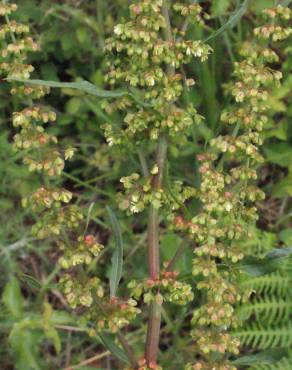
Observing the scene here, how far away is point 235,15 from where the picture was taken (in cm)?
169

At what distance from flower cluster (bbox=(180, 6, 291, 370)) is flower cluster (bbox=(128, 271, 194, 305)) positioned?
0.05 m

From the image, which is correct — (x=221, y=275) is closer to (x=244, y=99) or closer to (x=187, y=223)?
(x=187, y=223)

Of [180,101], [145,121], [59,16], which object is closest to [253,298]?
[180,101]

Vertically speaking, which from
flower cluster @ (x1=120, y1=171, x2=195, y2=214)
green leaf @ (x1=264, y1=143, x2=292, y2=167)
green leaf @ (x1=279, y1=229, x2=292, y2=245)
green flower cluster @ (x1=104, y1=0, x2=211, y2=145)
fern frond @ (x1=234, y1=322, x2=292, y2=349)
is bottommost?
fern frond @ (x1=234, y1=322, x2=292, y2=349)

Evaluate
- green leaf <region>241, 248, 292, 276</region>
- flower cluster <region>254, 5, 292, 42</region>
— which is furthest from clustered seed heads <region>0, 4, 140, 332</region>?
flower cluster <region>254, 5, 292, 42</region>

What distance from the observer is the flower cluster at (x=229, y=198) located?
5.24ft

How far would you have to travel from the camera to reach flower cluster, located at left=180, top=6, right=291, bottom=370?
5.24 ft

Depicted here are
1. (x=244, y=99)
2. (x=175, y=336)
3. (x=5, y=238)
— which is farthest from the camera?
(x=5, y=238)

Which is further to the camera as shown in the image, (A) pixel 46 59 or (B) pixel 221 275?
(A) pixel 46 59

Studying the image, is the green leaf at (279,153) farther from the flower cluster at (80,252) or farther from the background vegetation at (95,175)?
the flower cluster at (80,252)

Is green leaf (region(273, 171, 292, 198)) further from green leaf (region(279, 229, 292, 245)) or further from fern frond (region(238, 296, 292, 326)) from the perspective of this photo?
fern frond (region(238, 296, 292, 326))

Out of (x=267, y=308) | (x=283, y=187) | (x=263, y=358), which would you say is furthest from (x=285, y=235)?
(x=263, y=358)

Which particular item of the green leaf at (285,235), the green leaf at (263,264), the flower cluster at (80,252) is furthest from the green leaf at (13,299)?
the green leaf at (285,235)

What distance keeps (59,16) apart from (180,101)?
571mm
